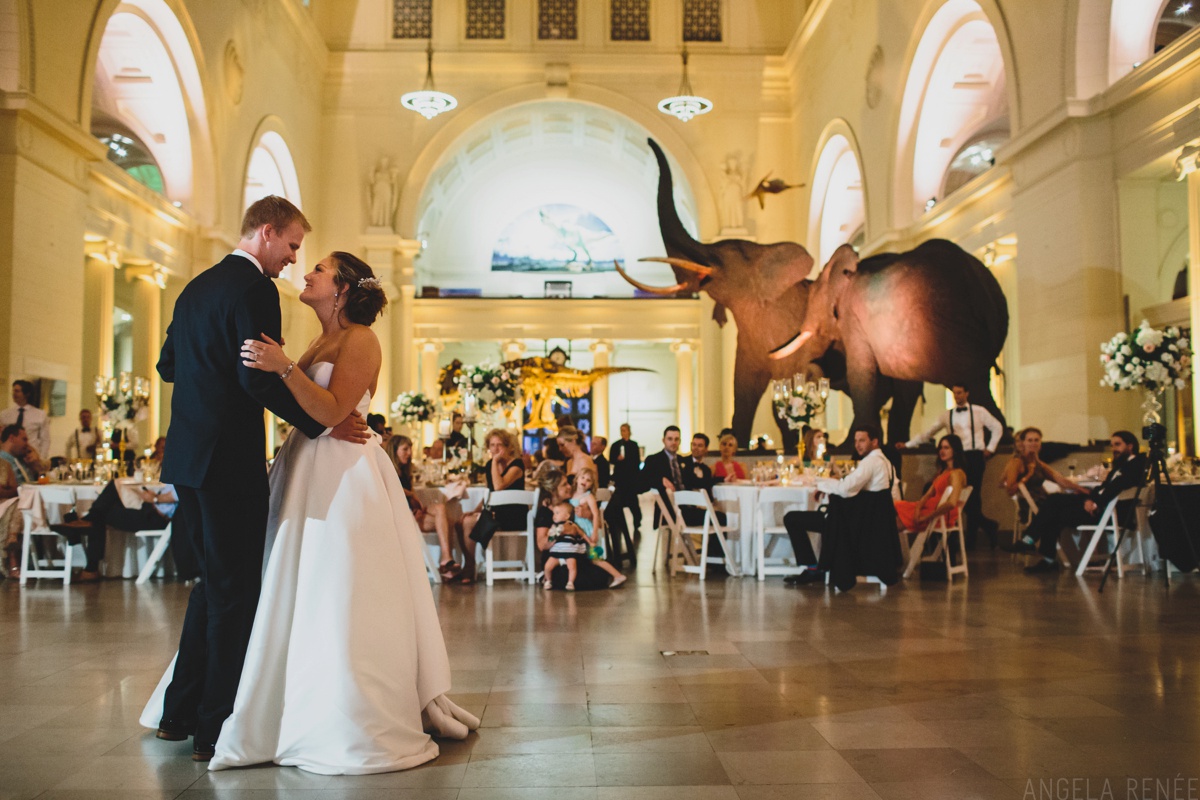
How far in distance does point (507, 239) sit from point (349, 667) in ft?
95.4

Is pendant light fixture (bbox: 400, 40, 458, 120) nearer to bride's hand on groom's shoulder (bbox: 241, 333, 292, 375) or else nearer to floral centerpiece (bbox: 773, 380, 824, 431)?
floral centerpiece (bbox: 773, 380, 824, 431)

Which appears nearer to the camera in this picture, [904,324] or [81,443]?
[904,324]

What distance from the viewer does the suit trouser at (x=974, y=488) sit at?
10.0 meters

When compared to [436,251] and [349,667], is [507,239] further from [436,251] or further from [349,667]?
[349,667]

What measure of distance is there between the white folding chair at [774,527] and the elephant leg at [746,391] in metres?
3.44

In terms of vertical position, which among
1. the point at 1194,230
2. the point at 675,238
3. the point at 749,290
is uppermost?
the point at 675,238

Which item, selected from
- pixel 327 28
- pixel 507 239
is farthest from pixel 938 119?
pixel 507 239

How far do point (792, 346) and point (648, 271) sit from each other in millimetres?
20073

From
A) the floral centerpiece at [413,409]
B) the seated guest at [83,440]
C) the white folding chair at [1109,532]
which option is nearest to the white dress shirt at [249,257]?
the white folding chair at [1109,532]

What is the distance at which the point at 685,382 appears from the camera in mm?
26562

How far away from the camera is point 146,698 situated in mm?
4082

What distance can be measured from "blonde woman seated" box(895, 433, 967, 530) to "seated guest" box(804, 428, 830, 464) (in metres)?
1.69

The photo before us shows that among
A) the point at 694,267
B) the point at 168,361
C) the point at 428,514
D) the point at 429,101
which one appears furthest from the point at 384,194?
the point at 168,361

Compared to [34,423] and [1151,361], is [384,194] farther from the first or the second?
[1151,361]
